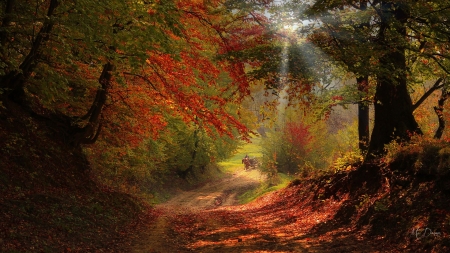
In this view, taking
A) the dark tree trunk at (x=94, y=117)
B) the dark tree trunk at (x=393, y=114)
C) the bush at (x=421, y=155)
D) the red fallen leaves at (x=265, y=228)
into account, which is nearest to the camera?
the bush at (x=421, y=155)

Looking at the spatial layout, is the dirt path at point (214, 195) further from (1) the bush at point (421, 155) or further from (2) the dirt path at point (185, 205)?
(1) the bush at point (421, 155)

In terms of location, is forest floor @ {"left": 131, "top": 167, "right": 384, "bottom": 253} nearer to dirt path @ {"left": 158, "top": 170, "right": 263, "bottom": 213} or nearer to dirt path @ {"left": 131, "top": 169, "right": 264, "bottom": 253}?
dirt path @ {"left": 131, "top": 169, "right": 264, "bottom": 253}

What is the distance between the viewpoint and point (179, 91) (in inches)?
541

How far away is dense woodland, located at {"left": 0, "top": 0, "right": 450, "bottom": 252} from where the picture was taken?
9125 mm

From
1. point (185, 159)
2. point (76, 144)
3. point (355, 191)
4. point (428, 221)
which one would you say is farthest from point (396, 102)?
point (185, 159)

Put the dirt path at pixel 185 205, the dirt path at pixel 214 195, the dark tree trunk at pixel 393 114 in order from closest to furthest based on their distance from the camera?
the dirt path at pixel 185 205 < the dark tree trunk at pixel 393 114 < the dirt path at pixel 214 195

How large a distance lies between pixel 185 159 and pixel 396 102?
2546 cm

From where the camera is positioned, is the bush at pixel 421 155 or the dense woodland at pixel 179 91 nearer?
the dense woodland at pixel 179 91

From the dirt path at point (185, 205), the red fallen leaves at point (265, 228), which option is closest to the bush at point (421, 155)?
the red fallen leaves at point (265, 228)

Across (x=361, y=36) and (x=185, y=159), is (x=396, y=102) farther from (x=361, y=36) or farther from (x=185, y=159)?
(x=185, y=159)

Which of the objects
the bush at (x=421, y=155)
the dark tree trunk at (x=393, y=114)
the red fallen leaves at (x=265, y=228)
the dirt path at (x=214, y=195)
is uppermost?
the dark tree trunk at (x=393, y=114)

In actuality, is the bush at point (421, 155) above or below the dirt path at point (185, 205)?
above

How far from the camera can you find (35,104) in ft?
49.6

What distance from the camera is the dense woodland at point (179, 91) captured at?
9.12 metres
